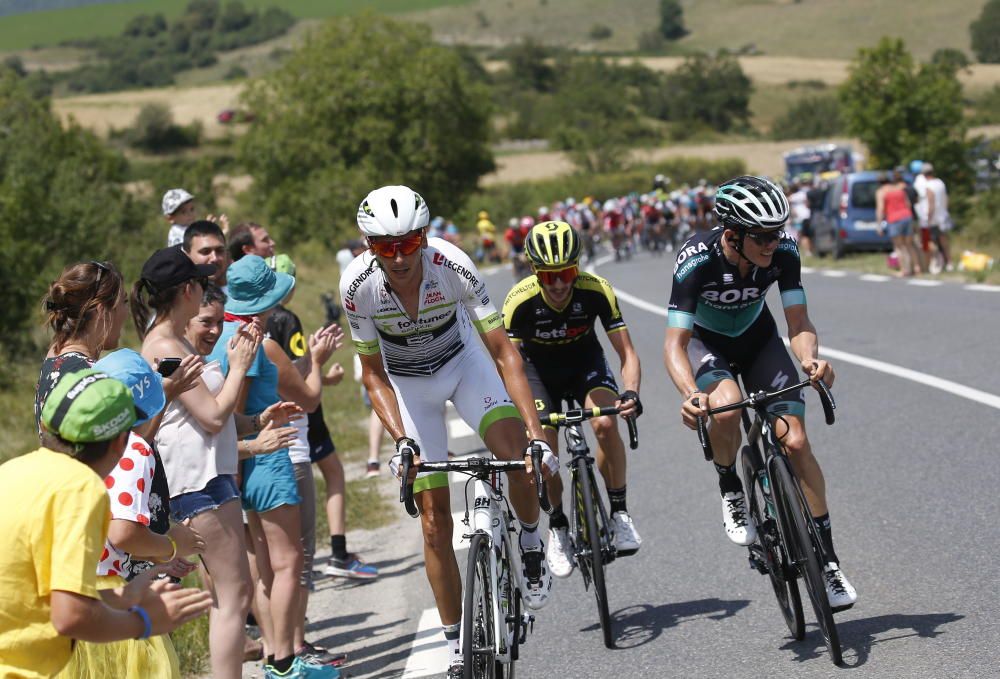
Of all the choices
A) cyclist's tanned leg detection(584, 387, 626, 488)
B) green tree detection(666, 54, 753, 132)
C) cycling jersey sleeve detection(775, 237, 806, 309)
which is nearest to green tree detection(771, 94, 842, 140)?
green tree detection(666, 54, 753, 132)

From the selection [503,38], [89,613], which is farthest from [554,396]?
[503,38]

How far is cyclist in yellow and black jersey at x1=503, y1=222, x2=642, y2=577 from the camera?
23.9 ft

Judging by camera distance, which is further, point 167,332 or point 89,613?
point 167,332

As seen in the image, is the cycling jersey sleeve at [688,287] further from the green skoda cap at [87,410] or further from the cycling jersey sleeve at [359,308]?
the green skoda cap at [87,410]

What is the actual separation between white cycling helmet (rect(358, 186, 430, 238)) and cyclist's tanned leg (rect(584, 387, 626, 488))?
7.20ft

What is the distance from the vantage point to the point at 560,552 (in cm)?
743

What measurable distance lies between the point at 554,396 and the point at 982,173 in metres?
31.9

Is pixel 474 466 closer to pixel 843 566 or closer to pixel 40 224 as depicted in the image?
pixel 843 566

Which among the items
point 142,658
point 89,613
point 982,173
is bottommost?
point 982,173

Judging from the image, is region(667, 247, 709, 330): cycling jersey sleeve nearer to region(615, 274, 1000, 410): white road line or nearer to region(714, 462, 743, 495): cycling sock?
region(714, 462, 743, 495): cycling sock

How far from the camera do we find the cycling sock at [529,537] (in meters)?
6.62

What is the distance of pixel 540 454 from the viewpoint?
5.62 m

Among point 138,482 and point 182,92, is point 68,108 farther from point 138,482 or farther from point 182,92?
point 138,482

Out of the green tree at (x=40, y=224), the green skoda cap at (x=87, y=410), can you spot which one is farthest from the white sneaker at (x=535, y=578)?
the green tree at (x=40, y=224)
